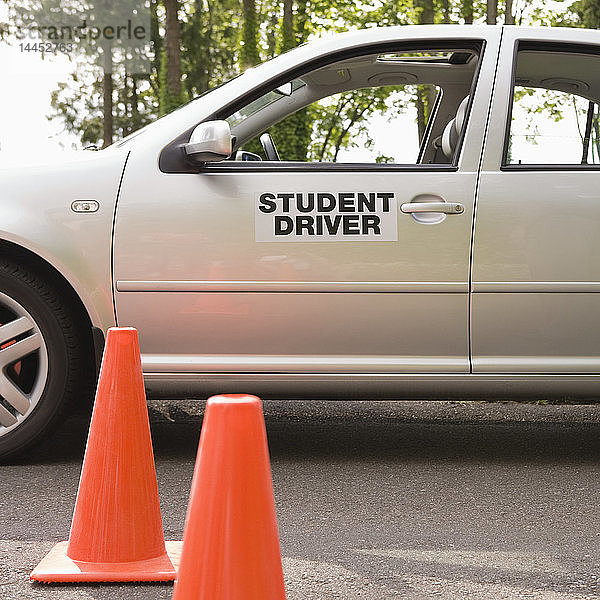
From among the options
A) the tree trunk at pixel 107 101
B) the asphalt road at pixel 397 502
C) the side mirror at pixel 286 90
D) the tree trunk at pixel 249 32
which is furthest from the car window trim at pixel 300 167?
the tree trunk at pixel 107 101

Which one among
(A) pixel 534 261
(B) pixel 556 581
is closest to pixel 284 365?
(A) pixel 534 261

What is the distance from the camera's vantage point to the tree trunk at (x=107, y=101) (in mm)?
27942

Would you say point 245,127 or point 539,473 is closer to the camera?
point 539,473

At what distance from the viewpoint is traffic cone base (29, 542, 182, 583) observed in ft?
9.09

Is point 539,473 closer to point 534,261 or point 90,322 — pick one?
point 534,261

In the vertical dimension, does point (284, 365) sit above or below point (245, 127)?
below

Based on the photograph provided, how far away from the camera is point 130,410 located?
2.96m

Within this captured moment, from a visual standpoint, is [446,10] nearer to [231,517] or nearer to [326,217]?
[326,217]

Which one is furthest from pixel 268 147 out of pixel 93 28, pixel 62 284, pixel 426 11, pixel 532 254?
pixel 93 28

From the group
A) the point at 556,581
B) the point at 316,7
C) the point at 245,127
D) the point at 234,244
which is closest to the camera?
the point at 556,581

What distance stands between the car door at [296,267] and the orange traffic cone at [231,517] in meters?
→ 2.03

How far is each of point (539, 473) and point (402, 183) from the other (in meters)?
1.27

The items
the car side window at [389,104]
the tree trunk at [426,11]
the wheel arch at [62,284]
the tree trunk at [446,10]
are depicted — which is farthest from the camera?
the tree trunk at [446,10]

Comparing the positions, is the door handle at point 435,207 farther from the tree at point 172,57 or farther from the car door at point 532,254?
the tree at point 172,57
